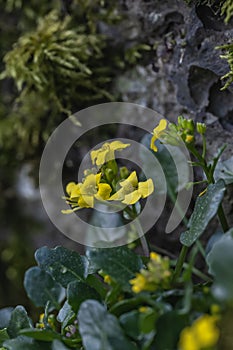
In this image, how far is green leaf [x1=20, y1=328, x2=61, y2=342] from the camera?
580 mm

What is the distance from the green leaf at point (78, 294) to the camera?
2.02 feet

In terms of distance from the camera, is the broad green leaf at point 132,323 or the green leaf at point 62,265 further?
the green leaf at point 62,265

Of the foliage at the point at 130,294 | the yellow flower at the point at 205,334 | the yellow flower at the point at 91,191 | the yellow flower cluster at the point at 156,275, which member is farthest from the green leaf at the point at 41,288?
the yellow flower at the point at 205,334

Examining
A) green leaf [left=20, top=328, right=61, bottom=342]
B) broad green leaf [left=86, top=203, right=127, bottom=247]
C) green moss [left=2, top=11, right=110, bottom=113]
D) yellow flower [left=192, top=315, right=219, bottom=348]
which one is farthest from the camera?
green moss [left=2, top=11, right=110, bottom=113]

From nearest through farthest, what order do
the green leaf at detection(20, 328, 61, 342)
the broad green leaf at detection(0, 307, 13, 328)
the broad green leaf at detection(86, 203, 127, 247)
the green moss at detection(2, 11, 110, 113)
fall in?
1. the green leaf at detection(20, 328, 61, 342)
2. the broad green leaf at detection(0, 307, 13, 328)
3. the broad green leaf at detection(86, 203, 127, 247)
4. the green moss at detection(2, 11, 110, 113)

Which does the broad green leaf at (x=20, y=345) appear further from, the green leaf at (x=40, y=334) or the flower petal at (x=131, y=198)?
the flower petal at (x=131, y=198)

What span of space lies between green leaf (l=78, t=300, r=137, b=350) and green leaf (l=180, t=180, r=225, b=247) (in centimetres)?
16

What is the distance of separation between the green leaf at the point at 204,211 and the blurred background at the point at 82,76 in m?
0.24

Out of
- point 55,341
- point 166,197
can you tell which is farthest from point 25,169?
point 55,341

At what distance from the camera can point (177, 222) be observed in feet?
3.12

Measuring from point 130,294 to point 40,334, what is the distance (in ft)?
0.38

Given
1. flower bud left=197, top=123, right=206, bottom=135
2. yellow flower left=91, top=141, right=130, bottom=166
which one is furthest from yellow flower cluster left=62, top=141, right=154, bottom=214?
flower bud left=197, top=123, right=206, bottom=135

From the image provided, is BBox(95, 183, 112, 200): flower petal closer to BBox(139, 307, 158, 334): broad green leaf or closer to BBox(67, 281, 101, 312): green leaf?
BBox(67, 281, 101, 312): green leaf

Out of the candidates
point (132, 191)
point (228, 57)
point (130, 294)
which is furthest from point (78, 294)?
point (228, 57)
